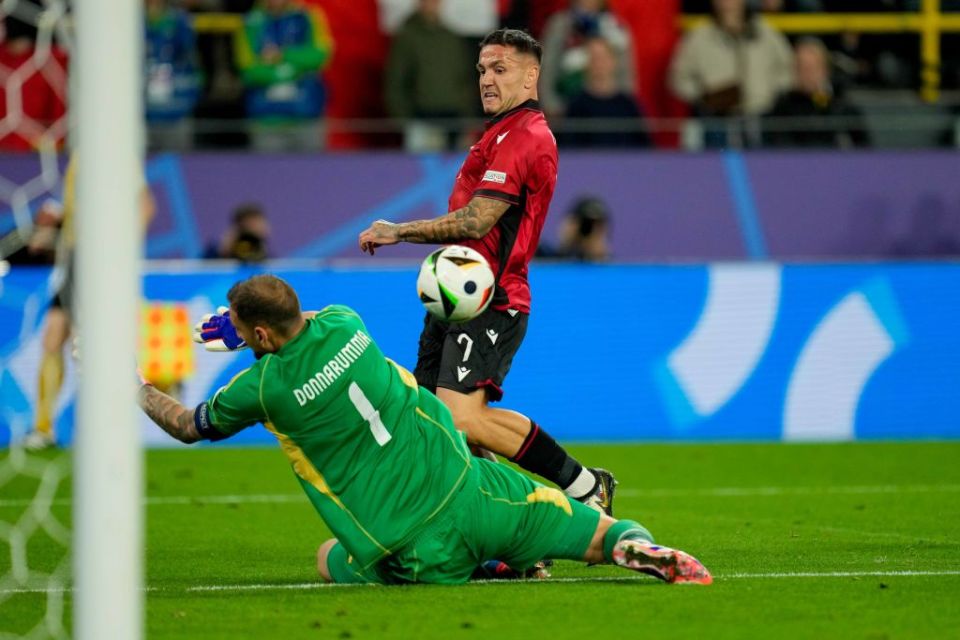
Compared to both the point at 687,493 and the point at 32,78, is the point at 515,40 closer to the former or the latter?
the point at 687,493

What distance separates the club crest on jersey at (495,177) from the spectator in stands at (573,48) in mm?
8004

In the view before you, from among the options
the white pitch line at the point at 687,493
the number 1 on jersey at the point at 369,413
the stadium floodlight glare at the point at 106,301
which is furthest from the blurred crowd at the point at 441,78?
the stadium floodlight glare at the point at 106,301

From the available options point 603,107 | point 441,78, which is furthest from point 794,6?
point 441,78

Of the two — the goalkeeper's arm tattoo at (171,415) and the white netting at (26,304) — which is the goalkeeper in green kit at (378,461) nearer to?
the goalkeeper's arm tattoo at (171,415)

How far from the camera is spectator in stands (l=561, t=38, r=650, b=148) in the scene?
1490 centimetres

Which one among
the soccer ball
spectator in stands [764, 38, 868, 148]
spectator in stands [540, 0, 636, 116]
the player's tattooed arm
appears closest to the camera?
the soccer ball

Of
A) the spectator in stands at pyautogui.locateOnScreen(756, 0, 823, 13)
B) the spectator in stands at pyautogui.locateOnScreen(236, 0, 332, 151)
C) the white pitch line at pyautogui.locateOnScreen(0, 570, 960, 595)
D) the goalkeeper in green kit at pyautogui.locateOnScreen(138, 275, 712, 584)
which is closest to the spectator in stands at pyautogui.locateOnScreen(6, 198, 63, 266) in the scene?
the spectator in stands at pyautogui.locateOnScreen(236, 0, 332, 151)

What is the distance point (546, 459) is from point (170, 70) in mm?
8236

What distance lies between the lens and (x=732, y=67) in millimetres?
15375

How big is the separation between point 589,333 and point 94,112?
941cm

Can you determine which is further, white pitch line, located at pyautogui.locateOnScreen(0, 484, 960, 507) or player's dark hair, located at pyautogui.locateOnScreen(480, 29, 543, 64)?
white pitch line, located at pyautogui.locateOnScreen(0, 484, 960, 507)

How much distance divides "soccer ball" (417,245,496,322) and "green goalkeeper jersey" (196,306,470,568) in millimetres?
657

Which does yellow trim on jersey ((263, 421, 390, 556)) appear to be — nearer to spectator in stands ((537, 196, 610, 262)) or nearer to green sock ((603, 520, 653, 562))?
green sock ((603, 520, 653, 562))

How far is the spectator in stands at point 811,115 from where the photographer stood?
15258 millimetres
